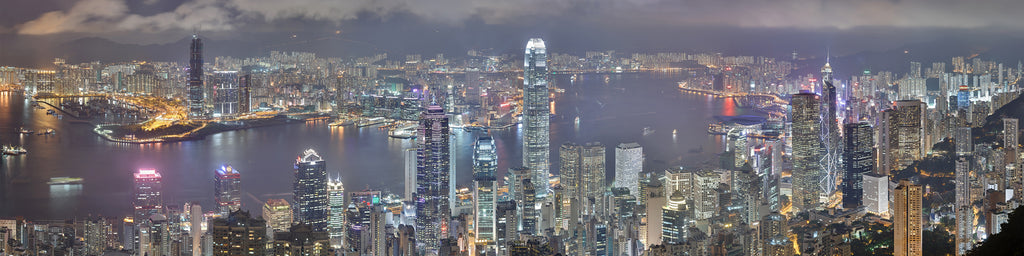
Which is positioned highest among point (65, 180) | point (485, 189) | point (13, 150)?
point (13, 150)

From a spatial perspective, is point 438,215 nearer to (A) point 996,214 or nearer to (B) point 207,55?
(B) point 207,55

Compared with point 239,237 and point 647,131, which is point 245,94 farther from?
point 239,237

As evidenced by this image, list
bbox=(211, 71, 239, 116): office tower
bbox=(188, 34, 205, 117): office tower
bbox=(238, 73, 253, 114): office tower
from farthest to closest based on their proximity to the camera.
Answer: bbox=(238, 73, 253, 114): office tower
bbox=(211, 71, 239, 116): office tower
bbox=(188, 34, 205, 117): office tower

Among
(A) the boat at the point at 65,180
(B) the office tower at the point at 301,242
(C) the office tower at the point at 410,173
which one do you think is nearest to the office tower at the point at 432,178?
(C) the office tower at the point at 410,173

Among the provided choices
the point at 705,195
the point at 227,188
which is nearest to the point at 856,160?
the point at 705,195

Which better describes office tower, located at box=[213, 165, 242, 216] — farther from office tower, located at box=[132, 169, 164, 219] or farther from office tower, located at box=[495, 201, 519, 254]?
office tower, located at box=[495, 201, 519, 254]

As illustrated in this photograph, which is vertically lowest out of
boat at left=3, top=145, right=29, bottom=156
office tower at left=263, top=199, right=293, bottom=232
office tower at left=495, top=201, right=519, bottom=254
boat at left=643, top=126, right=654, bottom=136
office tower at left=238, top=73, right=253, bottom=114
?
office tower at left=495, top=201, right=519, bottom=254

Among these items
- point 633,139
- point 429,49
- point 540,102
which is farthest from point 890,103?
point 429,49

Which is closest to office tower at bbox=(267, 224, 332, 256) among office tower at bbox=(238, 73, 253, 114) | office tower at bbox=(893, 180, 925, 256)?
office tower at bbox=(893, 180, 925, 256)
